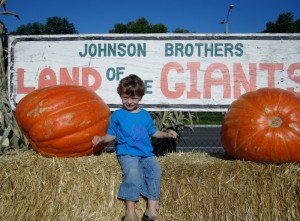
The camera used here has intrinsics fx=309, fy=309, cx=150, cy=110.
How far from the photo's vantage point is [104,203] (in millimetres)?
2820

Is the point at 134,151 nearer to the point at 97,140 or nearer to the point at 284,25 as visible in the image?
the point at 97,140

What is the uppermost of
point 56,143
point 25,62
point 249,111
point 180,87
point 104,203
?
point 25,62

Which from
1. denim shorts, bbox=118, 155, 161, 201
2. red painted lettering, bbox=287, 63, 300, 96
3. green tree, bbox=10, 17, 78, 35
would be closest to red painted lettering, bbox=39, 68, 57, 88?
denim shorts, bbox=118, 155, 161, 201

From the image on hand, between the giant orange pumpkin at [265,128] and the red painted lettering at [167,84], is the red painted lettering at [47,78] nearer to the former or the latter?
the red painted lettering at [167,84]

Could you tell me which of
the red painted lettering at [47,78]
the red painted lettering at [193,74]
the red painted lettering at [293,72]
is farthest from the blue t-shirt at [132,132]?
the red painted lettering at [293,72]

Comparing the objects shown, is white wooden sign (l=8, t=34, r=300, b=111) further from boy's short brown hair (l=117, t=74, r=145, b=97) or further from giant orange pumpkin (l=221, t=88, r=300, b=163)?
boy's short brown hair (l=117, t=74, r=145, b=97)

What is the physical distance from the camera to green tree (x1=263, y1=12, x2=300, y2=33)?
41956mm

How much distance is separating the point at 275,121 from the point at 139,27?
57.3 m

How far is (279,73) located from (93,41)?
2.37 meters

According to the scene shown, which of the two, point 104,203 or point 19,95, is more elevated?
point 19,95

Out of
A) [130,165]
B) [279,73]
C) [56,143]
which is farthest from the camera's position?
[279,73]

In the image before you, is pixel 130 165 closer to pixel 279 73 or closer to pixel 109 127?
pixel 109 127

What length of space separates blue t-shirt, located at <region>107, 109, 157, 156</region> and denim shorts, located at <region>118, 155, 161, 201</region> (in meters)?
0.07

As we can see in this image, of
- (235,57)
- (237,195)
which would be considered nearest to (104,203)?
(237,195)
